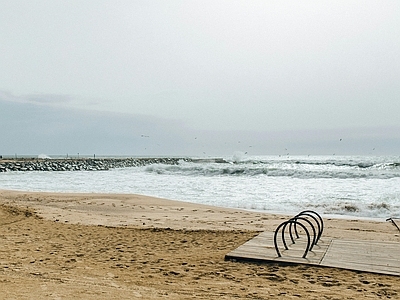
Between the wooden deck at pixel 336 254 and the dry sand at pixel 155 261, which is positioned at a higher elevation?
the wooden deck at pixel 336 254

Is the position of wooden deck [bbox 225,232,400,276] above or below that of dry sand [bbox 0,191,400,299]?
above

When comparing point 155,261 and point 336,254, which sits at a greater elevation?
point 336,254

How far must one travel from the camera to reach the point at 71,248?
7.88 m

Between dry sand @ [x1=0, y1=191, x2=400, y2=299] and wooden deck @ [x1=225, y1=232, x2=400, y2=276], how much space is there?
0.64 ft

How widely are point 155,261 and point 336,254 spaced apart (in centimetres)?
317

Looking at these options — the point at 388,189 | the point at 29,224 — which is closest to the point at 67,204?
the point at 29,224

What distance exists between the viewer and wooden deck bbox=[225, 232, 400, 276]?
623 cm

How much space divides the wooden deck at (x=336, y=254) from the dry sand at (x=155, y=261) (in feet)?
0.64

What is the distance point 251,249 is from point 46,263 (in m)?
3.57

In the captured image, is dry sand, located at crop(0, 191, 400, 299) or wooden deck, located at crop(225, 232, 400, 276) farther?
wooden deck, located at crop(225, 232, 400, 276)

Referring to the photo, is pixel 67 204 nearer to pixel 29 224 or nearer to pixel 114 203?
pixel 114 203

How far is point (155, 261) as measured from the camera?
682 cm

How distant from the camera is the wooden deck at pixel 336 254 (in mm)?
6230

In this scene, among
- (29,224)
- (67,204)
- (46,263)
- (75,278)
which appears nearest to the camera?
(75,278)
